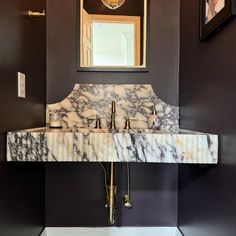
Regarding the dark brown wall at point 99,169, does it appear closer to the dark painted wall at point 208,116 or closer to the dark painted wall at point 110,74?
the dark painted wall at point 110,74

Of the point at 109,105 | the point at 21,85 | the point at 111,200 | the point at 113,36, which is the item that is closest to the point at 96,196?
the point at 111,200

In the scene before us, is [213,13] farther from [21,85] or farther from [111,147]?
[21,85]

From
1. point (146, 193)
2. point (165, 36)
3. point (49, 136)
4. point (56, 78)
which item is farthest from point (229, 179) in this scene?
point (56, 78)

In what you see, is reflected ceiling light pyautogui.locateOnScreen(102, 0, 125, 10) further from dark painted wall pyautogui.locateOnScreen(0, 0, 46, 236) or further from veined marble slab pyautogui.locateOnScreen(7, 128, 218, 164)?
veined marble slab pyautogui.locateOnScreen(7, 128, 218, 164)

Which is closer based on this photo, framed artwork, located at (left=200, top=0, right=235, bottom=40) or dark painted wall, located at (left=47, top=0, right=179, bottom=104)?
framed artwork, located at (left=200, top=0, right=235, bottom=40)

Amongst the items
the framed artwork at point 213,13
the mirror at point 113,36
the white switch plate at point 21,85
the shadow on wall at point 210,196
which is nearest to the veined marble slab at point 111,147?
the shadow on wall at point 210,196

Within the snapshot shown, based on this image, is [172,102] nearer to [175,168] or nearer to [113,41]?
[175,168]

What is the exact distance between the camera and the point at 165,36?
2135 millimetres

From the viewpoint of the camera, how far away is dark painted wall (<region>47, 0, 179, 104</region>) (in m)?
2.11

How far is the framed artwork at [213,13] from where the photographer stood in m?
1.21

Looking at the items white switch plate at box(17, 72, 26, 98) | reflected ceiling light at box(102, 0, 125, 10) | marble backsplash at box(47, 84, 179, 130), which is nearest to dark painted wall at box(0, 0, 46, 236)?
white switch plate at box(17, 72, 26, 98)

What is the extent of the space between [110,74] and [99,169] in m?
0.69

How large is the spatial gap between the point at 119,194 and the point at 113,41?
3.60ft

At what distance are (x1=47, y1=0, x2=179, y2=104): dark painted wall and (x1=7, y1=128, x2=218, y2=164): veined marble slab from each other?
82 centimetres
